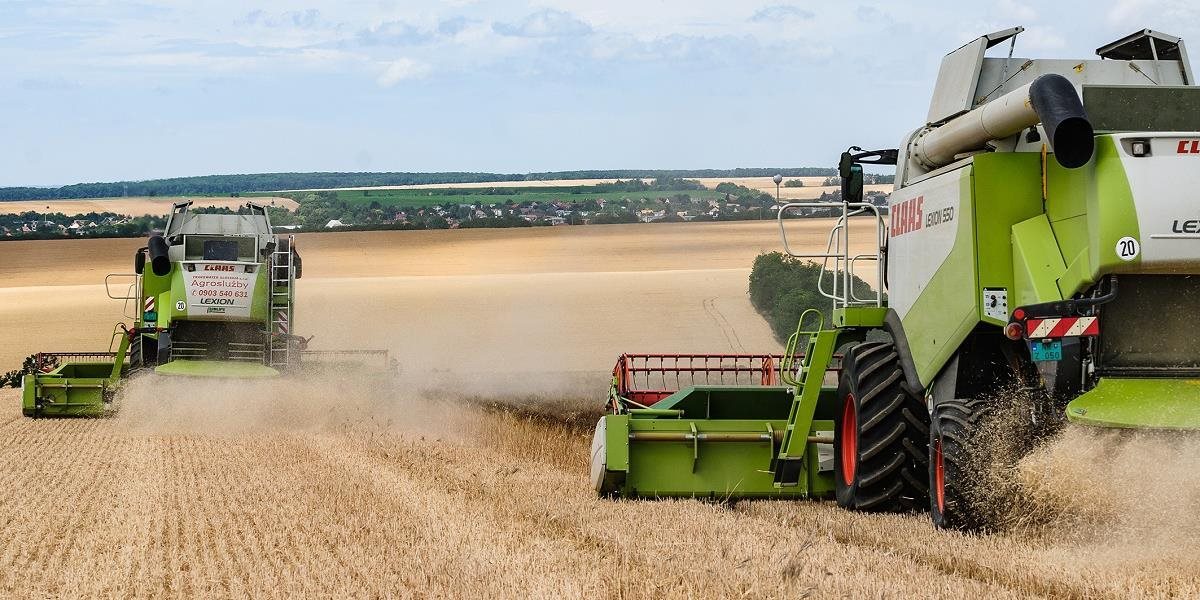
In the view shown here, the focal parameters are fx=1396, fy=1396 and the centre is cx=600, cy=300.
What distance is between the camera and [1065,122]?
271 inches

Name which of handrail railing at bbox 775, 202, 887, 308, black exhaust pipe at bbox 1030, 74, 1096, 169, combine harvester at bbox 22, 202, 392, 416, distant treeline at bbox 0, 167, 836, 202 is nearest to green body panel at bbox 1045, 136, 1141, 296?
Result: black exhaust pipe at bbox 1030, 74, 1096, 169

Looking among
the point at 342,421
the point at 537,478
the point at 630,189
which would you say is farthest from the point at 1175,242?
the point at 630,189

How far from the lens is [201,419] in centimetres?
1850

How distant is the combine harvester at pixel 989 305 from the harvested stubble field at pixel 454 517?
1.17 feet

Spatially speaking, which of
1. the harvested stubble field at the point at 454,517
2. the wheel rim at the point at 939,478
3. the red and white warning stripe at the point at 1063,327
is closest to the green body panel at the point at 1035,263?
the red and white warning stripe at the point at 1063,327

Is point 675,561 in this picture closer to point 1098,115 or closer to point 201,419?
point 1098,115

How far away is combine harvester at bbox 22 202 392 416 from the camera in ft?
66.2

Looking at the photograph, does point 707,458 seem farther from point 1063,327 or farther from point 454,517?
point 1063,327

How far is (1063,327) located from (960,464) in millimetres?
1170

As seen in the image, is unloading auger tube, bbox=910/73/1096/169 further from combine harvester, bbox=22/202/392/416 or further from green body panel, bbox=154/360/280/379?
combine harvester, bbox=22/202/392/416

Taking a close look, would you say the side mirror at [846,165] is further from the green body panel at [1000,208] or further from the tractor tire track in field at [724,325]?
the tractor tire track in field at [724,325]

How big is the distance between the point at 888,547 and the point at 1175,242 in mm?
2257

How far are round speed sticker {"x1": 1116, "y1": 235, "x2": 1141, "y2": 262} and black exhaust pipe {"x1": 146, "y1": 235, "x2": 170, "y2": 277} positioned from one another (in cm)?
1586

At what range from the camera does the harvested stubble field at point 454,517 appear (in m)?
6.81
